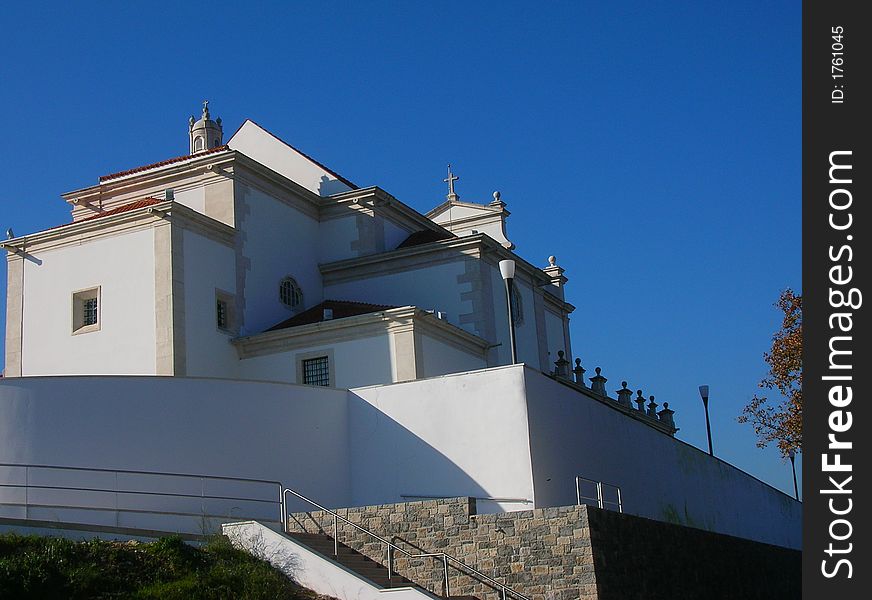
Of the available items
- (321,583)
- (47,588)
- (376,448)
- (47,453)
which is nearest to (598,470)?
(376,448)

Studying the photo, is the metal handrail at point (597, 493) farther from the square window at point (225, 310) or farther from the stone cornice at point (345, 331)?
the square window at point (225, 310)

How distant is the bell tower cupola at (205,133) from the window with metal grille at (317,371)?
1773 centimetres

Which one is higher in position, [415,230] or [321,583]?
[415,230]

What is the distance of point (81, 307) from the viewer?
39.3m

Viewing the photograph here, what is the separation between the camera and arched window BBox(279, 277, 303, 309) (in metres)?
42.6

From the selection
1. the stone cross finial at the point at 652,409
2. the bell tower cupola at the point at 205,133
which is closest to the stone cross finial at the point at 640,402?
the stone cross finial at the point at 652,409

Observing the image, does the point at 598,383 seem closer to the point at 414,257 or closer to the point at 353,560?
the point at 414,257

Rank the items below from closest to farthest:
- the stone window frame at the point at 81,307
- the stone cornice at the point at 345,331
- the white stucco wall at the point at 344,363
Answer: the stone cornice at the point at 345,331 → the white stucco wall at the point at 344,363 → the stone window frame at the point at 81,307

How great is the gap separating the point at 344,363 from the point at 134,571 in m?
16.8

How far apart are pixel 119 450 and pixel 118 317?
1220cm

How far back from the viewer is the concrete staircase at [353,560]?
23.2 m

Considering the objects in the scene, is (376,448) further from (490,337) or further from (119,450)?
(490,337)
